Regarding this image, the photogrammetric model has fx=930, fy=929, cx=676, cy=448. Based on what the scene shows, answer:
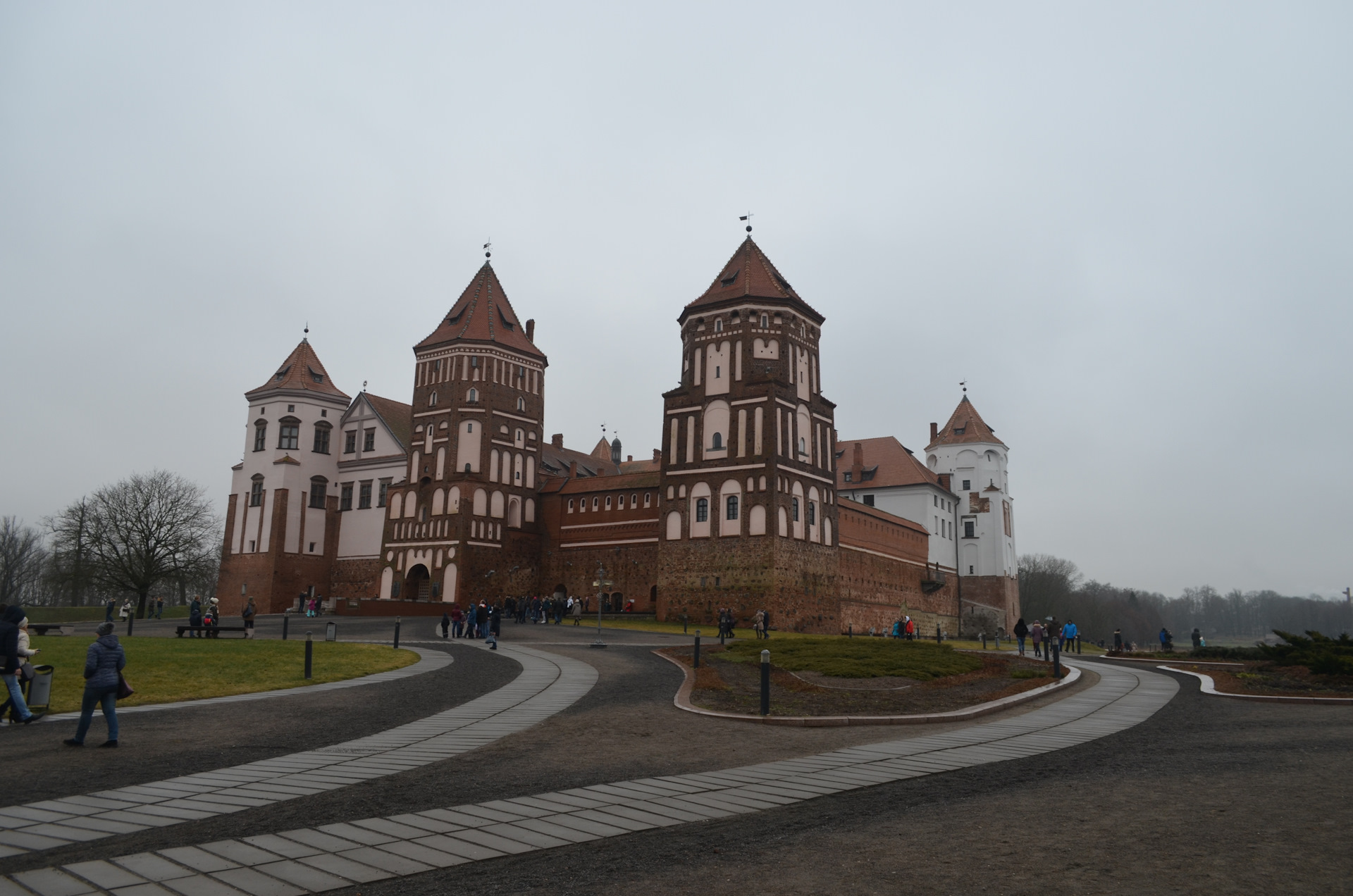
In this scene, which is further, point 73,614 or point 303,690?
point 73,614

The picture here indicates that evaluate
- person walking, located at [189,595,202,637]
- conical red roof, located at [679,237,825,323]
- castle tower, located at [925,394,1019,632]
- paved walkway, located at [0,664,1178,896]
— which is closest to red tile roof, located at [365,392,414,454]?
conical red roof, located at [679,237,825,323]

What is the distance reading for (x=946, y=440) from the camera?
267 feet

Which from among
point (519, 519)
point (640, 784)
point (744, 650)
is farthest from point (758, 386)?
point (640, 784)

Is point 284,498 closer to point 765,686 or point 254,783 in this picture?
point 765,686

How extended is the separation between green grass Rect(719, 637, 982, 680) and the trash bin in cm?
1427

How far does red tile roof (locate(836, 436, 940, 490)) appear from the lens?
74.4 meters

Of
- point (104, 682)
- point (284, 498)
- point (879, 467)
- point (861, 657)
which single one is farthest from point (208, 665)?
point (879, 467)

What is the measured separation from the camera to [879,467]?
76.4 m

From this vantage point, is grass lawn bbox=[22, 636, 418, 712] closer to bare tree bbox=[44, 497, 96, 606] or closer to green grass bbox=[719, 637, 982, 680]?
green grass bbox=[719, 637, 982, 680]

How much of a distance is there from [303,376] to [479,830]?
2543 inches

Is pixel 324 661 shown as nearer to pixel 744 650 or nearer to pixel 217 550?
pixel 744 650

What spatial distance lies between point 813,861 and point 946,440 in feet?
260

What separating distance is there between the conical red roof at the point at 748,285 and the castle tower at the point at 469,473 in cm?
1463

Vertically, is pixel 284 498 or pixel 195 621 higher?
pixel 284 498
